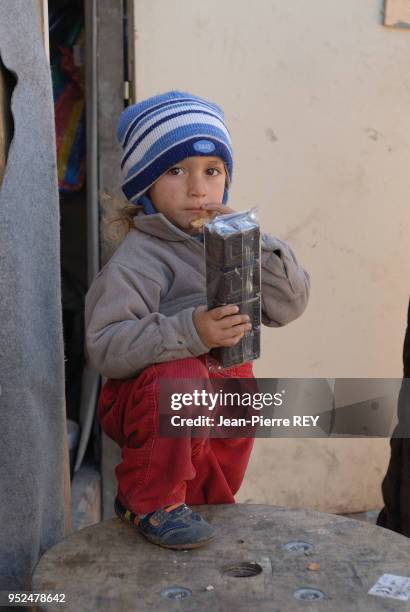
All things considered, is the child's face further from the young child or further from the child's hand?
the child's hand

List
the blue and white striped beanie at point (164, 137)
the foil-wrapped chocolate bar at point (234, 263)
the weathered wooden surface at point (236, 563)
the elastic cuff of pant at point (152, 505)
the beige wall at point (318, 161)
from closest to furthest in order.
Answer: the weathered wooden surface at point (236, 563)
the foil-wrapped chocolate bar at point (234, 263)
the elastic cuff of pant at point (152, 505)
the blue and white striped beanie at point (164, 137)
the beige wall at point (318, 161)

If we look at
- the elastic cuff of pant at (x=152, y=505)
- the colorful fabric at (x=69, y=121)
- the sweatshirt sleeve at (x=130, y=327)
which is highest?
the colorful fabric at (x=69, y=121)

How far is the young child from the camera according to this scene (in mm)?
2111

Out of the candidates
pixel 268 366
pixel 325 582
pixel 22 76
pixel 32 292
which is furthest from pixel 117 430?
pixel 268 366

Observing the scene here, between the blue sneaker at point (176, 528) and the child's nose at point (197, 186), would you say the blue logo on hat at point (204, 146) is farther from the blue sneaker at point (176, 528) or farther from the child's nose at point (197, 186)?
the blue sneaker at point (176, 528)

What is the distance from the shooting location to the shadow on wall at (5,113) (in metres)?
2.07

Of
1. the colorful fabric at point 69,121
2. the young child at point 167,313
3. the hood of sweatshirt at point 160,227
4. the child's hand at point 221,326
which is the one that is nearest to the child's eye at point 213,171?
the young child at point 167,313

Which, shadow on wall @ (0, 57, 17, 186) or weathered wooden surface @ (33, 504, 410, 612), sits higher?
shadow on wall @ (0, 57, 17, 186)

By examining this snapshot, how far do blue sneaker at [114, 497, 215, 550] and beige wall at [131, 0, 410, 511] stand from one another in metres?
1.65

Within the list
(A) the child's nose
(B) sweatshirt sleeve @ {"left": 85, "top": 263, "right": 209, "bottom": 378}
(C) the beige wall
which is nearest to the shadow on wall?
(B) sweatshirt sleeve @ {"left": 85, "top": 263, "right": 209, "bottom": 378}

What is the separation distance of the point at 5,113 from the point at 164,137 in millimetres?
418

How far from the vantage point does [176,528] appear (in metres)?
2.06

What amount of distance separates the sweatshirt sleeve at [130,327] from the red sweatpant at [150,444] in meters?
0.04

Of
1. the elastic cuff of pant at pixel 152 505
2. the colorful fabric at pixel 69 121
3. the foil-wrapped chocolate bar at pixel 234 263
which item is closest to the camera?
→ the foil-wrapped chocolate bar at pixel 234 263
